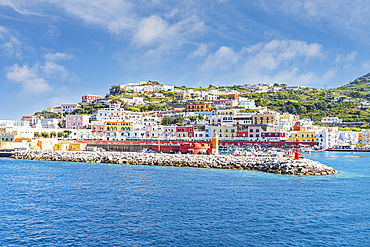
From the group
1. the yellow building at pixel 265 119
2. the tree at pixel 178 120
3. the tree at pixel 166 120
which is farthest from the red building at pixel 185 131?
the yellow building at pixel 265 119

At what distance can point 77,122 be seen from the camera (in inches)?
4006

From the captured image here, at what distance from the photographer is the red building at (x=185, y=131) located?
88.3m

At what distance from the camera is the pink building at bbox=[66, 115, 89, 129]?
101 m

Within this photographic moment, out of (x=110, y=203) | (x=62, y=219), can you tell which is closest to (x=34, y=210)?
(x=62, y=219)

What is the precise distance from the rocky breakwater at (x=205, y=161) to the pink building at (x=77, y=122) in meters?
39.6

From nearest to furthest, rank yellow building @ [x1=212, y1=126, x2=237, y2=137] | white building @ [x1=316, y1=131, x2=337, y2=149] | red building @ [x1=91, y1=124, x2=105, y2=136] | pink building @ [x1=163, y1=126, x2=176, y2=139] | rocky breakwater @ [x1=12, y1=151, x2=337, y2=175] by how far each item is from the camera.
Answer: rocky breakwater @ [x1=12, y1=151, x2=337, y2=175], white building @ [x1=316, y1=131, x2=337, y2=149], yellow building @ [x1=212, y1=126, x2=237, y2=137], pink building @ [x1=163, y1=126, x2=176, y2=139], red building @ [x1=91, y1=124, x2=105, y2=136]

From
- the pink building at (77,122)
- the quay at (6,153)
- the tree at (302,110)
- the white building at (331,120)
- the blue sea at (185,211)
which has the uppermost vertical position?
the tree at (302,110)

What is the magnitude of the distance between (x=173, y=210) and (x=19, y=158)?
47588 millimetres

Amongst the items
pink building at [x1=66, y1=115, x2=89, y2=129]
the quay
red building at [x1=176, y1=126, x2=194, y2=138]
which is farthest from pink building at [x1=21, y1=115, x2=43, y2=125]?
red building at [x1=176, y1=126, x2=194, y2=138]

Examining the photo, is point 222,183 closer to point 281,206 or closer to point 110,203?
point 281,206

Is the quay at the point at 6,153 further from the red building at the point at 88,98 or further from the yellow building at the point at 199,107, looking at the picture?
the red building at the point at 88,98

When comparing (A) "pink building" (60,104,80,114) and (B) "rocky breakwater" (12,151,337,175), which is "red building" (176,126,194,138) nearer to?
(B) "rocky breakwater" (12,151,337,175)

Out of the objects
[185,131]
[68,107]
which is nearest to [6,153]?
[185,131]

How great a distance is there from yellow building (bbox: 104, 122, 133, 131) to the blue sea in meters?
56.7
